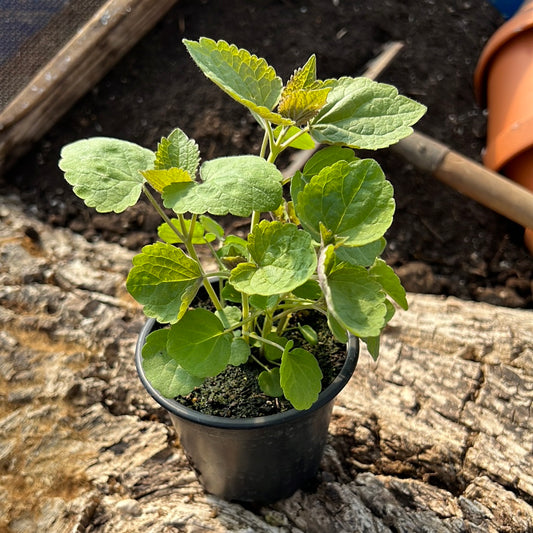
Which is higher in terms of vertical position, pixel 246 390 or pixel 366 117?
pixel 366 117

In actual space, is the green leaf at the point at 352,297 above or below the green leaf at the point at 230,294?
above

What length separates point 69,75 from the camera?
2.04 metres

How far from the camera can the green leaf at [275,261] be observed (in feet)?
2.35

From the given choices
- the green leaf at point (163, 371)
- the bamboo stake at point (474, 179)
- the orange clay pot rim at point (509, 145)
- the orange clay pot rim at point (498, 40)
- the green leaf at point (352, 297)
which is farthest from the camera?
the orange clay pot rim at point (498, 40)

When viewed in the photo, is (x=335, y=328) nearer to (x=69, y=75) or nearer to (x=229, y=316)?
(x=229, y=316)

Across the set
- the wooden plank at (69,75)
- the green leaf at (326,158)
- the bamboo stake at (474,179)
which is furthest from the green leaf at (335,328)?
the wooden plank at (69,75)

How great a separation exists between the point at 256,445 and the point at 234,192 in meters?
0.49

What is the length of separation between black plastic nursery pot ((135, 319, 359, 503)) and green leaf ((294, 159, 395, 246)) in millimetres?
315

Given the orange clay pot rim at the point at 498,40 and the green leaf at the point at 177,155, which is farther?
the orange clay pot rim at the point at 498,40

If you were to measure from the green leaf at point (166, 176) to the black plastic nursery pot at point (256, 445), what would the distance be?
0.34 metres

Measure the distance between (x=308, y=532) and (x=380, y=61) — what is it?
1.85 metres

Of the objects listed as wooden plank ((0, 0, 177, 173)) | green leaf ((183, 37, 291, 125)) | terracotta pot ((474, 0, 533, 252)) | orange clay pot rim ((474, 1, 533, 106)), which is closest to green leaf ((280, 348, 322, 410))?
green leaf ((183, 37, 291, 125))

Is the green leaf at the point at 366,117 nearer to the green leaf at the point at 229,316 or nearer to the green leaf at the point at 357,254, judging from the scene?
the green leaf at the point at 357,254

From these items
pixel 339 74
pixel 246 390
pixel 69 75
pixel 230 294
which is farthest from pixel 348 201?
pixel 339 74
